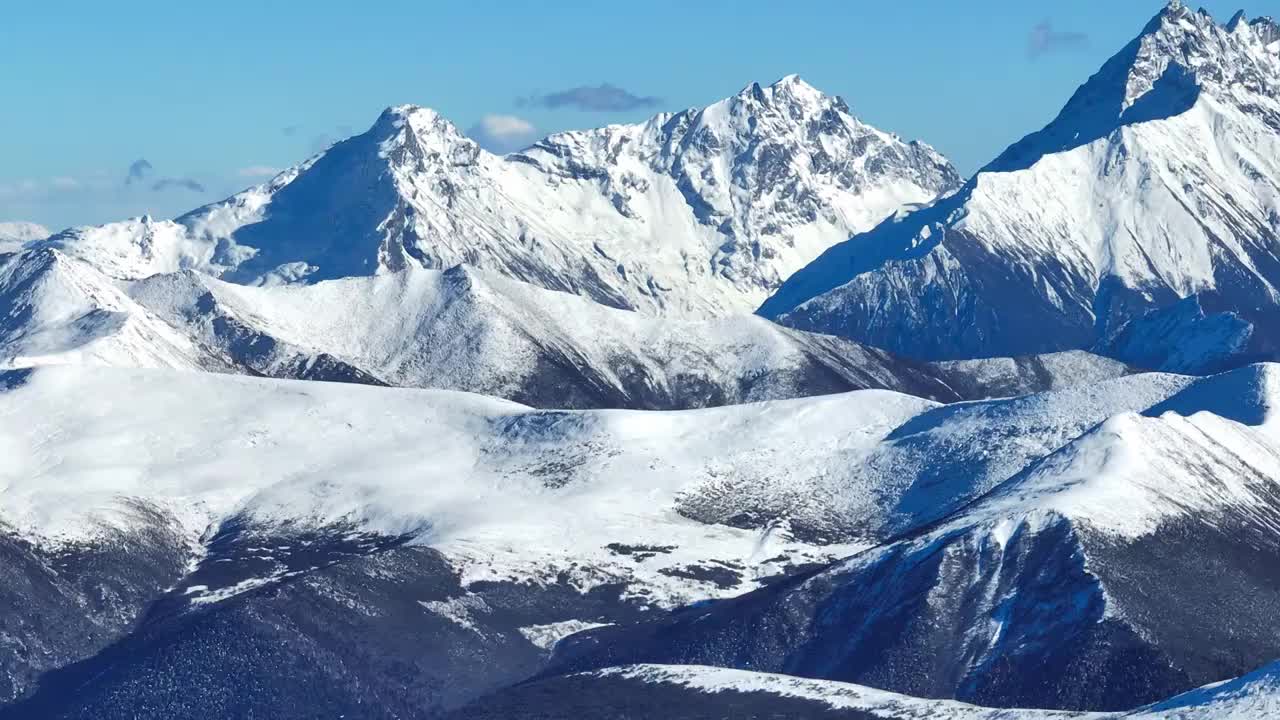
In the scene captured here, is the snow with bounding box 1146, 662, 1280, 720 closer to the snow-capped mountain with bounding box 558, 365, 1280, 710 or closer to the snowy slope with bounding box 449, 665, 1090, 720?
the snowy slope with bounding box 449, 665, 1090, 720

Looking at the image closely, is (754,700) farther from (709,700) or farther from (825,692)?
(825,692)

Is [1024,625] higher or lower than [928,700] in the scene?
higher

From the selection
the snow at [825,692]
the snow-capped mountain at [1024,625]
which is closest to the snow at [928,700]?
the snow at [825,692]

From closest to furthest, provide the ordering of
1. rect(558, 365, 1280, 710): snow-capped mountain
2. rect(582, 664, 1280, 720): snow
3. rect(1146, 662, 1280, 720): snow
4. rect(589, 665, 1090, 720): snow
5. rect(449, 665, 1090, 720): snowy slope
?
rect(1146, 662, 1280, 720): snow < rect(582, 664, 1280, 720): snow < rect(589, 665, 1090, 720): snow < rect(449, 665, 1090, 720): snowy slope < rect(558, 365, 1280, 710): snow-capped mountain

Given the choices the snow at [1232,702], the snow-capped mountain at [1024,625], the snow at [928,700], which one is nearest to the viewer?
the snow at [1232,702]

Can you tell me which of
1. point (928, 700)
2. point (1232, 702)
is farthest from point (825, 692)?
point (1232, 702)

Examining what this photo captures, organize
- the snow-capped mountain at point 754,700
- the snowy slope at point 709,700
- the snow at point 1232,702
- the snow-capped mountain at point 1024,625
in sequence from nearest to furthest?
the snow at point 1232,702 < the snow-capped mountain at point 754,700 < the snowy slope at point 709,700 < the snow-capped mountain at point 1024,625

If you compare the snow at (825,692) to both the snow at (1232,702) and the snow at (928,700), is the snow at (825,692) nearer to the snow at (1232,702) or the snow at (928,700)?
the snow at (928,700)

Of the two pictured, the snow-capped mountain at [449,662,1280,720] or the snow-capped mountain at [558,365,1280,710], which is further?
the snow-capped mountain at [558,365,1280,710]

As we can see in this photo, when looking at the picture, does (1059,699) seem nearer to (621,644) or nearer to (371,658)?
(621,644)

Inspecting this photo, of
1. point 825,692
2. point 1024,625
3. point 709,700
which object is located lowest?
point 709,700

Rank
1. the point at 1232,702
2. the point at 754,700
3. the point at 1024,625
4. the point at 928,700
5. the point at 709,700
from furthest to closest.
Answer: the point at 1024,625, the point at 709,700, the point at 754,700, the point at 928,700, the point at 1232,702

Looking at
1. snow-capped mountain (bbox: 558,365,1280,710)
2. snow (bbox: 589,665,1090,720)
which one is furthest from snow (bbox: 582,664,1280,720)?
snow-capped mountain (bbox: 558,365,1280,710)

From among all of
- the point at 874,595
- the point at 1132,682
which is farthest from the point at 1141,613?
the point at 874,595
